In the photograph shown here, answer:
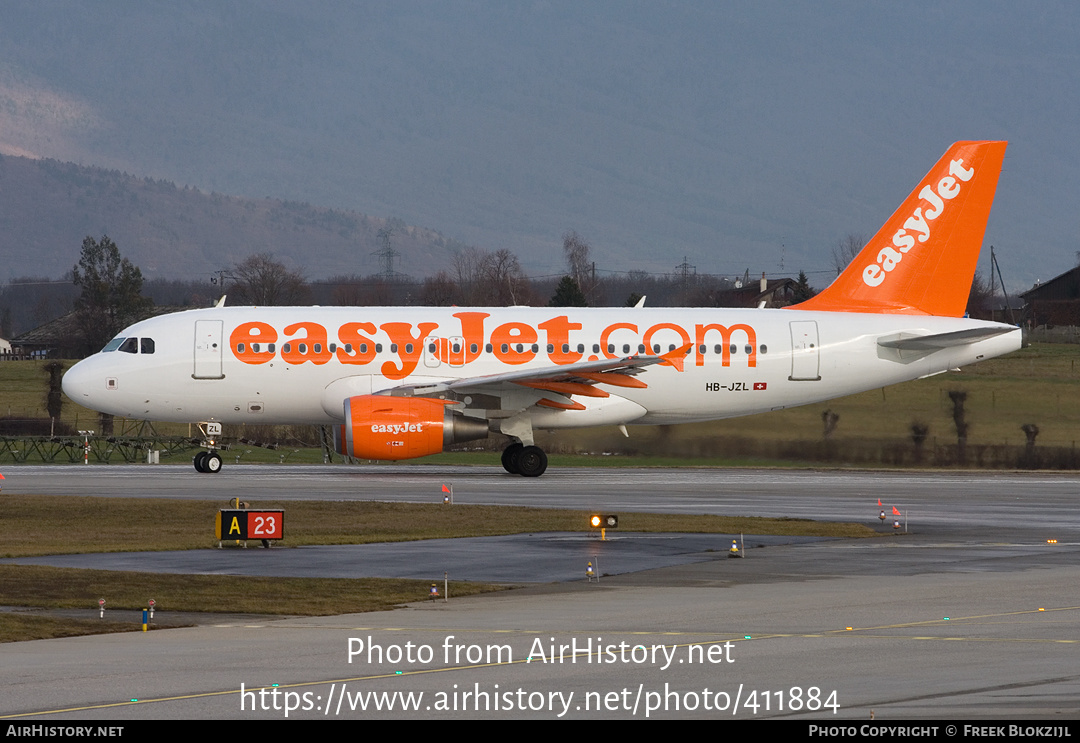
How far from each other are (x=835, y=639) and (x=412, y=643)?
12.3 feet

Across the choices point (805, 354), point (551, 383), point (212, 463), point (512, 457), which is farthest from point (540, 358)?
point (212, 463)

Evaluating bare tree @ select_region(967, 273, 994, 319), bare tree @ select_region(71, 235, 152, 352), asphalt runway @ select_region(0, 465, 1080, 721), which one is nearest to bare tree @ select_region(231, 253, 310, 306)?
bare tree @ select_region(71, 235, 152, 352)

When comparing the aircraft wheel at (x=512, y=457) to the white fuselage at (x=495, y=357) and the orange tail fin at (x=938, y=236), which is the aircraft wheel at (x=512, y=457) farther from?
the orange tail fin at (x=938, y=236)

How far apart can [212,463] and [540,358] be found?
8.86 m

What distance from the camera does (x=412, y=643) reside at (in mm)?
12266

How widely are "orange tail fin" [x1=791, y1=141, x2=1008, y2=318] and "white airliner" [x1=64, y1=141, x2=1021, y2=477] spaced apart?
4 centimetres

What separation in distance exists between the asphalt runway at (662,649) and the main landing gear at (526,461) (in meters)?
14.3

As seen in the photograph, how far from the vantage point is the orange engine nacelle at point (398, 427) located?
110 ft

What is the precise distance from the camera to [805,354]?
37812 mm

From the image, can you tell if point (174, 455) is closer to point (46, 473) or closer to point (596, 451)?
point (46, 473)

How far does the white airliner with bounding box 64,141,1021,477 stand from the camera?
35406mm

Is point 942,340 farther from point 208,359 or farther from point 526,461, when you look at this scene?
point 208,359
